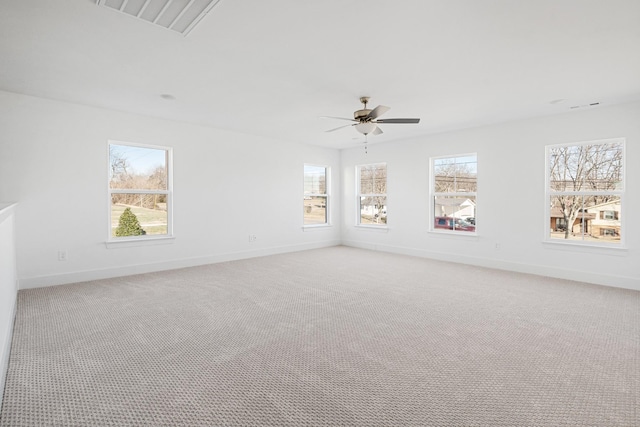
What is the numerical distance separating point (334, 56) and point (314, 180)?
489cm

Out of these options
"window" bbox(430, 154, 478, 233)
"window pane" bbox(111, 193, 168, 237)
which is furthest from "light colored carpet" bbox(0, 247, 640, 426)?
"window" bbox(430, 154, 478, 233)

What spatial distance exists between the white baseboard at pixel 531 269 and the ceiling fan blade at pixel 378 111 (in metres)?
3.46

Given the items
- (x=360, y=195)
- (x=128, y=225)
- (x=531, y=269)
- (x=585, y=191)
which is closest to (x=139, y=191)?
(x=128, y=225)

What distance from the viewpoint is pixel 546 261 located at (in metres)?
4.94

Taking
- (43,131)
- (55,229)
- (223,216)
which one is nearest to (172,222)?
(223,216)

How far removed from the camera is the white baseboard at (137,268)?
165 inches

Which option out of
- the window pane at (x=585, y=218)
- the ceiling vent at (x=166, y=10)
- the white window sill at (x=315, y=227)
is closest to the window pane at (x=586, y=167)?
the window pane at (x=585, y=218)

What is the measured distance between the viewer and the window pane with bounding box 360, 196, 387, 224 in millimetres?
7328

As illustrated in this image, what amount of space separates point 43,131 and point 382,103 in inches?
173

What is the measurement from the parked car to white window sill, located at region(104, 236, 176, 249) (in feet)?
16.0

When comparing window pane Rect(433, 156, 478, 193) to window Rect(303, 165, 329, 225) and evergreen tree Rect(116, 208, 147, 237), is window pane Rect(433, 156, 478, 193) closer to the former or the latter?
window Rect(303, 165, 329, 225)

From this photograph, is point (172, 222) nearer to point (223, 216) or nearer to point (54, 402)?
point (223, 216)

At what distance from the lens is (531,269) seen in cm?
507

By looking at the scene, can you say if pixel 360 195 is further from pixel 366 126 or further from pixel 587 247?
pixel 587 247
